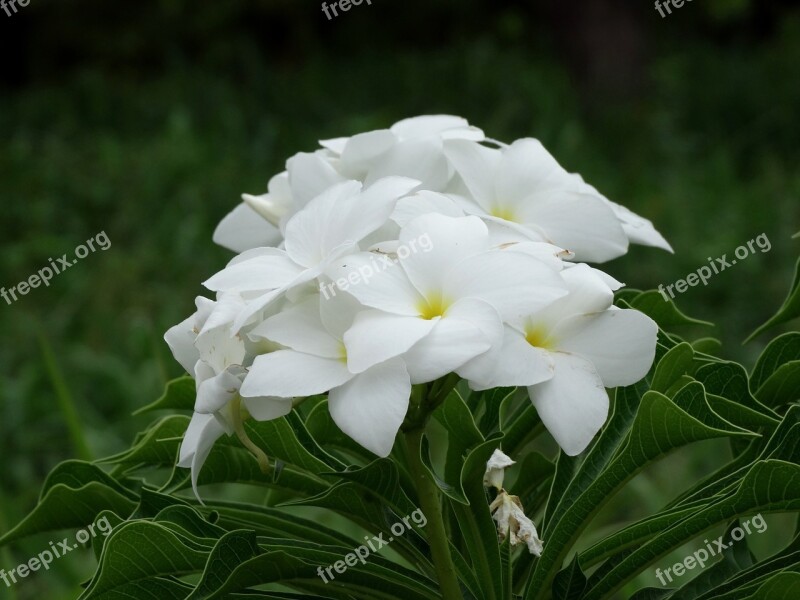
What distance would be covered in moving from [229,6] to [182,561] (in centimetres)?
678

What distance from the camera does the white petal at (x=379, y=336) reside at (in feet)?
2.09

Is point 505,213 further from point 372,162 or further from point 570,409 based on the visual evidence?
point 570,409

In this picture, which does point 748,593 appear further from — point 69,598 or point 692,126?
point 692,126

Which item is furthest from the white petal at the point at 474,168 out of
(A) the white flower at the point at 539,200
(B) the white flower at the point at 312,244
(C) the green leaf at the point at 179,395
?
(C) the green leaf at the point at 179,395

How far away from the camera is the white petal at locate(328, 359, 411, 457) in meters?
0.64

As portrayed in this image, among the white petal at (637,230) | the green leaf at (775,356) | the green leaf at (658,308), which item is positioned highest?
the white petal at (637,230)

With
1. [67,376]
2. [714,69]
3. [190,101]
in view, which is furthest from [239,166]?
[714,69]

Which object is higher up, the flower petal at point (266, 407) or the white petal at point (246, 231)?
the white petal at point (246, 231)

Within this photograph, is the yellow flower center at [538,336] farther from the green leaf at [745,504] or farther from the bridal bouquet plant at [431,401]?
the green leaf at [745,504]

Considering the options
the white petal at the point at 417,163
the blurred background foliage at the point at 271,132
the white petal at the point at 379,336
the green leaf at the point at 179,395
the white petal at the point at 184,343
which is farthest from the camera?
the blurred background foliage at the point at 271,132

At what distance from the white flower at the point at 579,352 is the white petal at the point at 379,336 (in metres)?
0.06

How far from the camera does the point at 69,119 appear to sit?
5383 mm

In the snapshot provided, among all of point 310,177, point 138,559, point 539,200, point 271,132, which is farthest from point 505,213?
point 271,132

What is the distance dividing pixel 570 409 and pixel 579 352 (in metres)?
0.05
